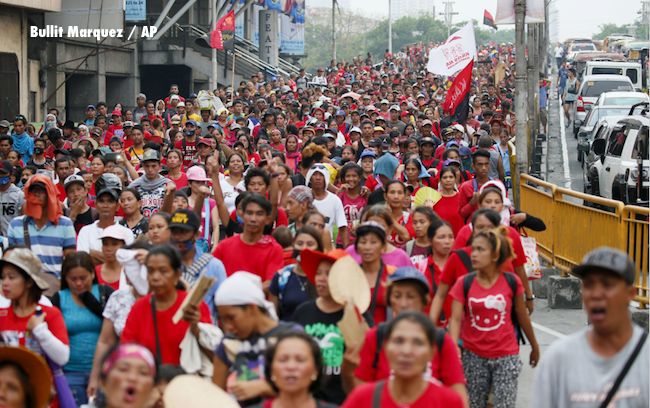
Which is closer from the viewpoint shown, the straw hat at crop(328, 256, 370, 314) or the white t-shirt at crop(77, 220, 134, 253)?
the straw hat at crop(328, 256, 370, 314)

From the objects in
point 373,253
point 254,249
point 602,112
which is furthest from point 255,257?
point 602,112

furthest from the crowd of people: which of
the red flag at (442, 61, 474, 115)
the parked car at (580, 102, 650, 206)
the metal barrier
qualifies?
the red flag at (442, 61, 474, 115)

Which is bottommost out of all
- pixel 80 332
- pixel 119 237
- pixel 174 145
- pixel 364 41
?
pixel 80 332

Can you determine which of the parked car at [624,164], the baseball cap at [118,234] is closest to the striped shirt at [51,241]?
the baseball cap at [118,234]

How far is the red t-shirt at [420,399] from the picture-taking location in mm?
3408

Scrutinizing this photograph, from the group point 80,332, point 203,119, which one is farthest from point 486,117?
point 80,332

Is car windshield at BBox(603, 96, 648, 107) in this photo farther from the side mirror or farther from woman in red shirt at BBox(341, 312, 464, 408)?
woman in red shirt at BBox(341, 312, 464, 408)

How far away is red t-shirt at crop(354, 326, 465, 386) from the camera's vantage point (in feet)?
13.4

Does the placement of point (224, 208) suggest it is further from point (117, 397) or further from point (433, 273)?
point (117, 397)

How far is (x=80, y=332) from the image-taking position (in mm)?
5328

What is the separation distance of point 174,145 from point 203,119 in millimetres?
2882

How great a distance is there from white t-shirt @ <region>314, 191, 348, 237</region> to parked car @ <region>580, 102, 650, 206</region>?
6.66 metres

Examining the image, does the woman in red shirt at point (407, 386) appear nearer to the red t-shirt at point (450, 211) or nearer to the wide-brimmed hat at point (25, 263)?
the wide-brimmed hat at point (25, 263)

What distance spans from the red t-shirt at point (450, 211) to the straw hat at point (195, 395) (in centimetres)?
554
